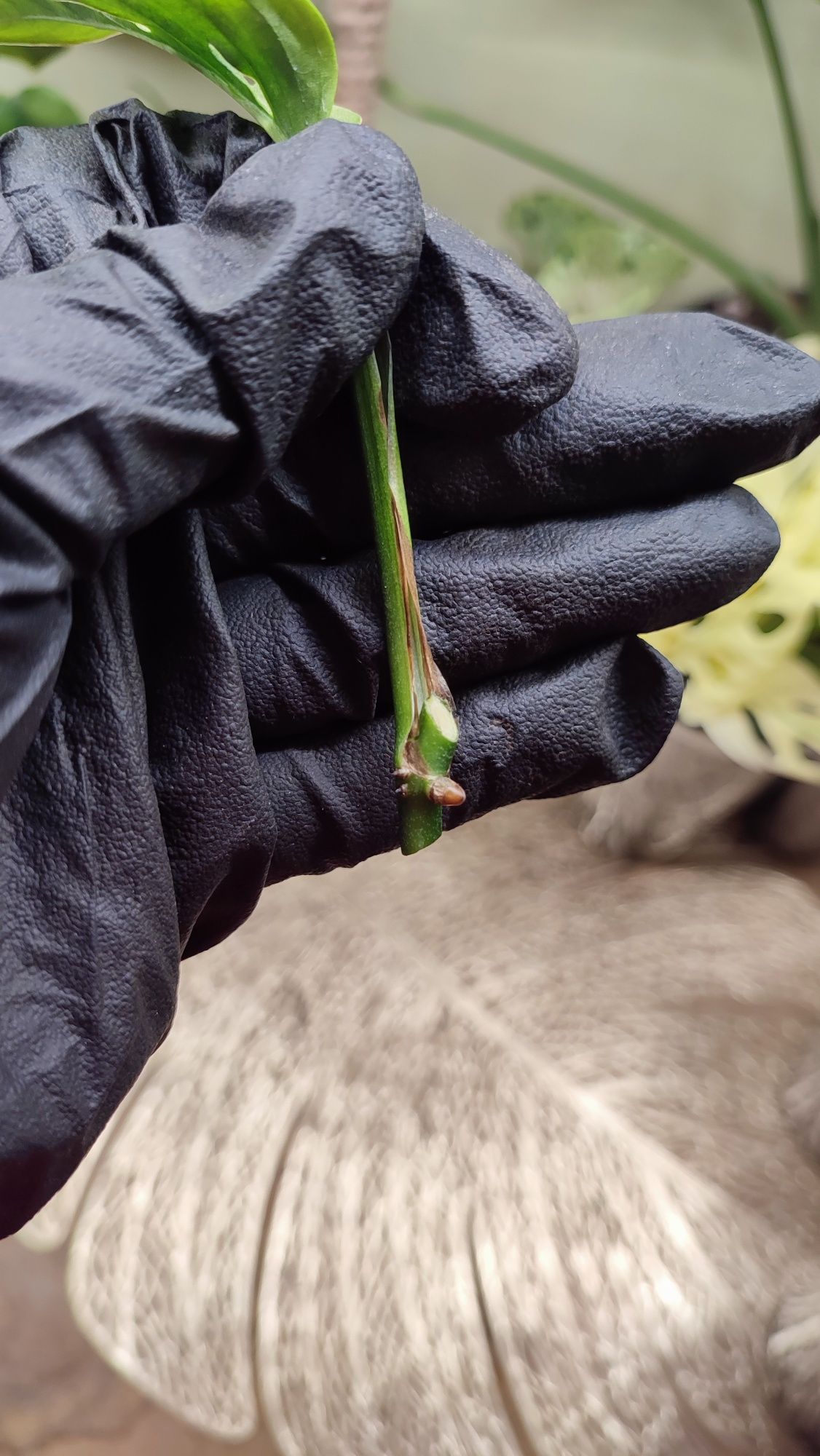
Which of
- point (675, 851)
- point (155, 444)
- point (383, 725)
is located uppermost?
point (155, 444)

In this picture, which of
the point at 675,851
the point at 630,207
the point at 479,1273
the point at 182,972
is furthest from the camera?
the point at 630,207

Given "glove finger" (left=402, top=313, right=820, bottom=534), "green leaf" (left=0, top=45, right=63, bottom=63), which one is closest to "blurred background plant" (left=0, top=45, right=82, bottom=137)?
"green leaf" (left=0, top=45, right=63, bottom=63)

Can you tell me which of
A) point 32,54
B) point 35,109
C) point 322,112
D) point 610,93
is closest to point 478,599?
point 322,112

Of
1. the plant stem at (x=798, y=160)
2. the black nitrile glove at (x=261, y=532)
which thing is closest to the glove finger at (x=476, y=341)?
the black nitrile glove at (x=261, y=532)

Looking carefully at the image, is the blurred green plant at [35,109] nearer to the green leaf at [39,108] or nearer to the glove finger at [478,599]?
the green leaf at [39,108]

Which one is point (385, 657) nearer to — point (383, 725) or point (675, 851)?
point (383, 725)

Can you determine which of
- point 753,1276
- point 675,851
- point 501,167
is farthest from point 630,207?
point 753,1276
